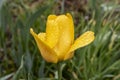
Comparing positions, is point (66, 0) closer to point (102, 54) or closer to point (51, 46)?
point (102, 54)

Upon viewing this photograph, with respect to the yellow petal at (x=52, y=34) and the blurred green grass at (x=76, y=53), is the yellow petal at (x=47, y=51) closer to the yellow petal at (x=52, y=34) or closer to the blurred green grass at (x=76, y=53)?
the yellow petal at (x=52, y=34)

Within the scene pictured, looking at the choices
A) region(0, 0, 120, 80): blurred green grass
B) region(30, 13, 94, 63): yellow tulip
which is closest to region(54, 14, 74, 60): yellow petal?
region(30, 13, 94, 63): yellow tulip

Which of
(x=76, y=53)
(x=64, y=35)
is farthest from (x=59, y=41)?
(x=76, y=53)

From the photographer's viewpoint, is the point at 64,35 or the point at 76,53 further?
the point at 76,53

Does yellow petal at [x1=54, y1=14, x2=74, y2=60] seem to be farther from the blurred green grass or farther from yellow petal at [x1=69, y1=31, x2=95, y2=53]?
the blurred green grass

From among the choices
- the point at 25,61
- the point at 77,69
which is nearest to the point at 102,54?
the point at 77,69

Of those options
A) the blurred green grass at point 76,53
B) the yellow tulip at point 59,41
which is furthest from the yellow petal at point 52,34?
the blurred green grass at point 76,53

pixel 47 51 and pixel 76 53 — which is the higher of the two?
pixel 47 51

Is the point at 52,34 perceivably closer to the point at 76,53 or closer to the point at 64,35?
the point at 64,35
